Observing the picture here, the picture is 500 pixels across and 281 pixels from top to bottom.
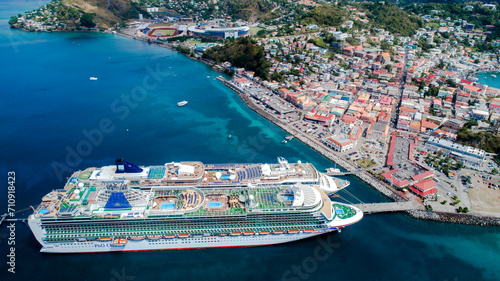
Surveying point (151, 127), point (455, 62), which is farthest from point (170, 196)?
point (455, 62)

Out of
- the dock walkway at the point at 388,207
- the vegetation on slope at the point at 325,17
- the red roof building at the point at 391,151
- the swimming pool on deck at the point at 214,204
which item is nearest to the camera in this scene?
the swimming pool on deck at the point at 214,204

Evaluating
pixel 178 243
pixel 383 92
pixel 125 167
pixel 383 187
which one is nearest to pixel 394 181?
pixel 383 187

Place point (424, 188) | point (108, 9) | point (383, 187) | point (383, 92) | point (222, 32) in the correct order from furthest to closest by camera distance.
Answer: point (108, 9), point (222, 32), point (383, 92), point (383, 187), point (424, 188)

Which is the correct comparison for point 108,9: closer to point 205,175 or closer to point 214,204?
point 205,175

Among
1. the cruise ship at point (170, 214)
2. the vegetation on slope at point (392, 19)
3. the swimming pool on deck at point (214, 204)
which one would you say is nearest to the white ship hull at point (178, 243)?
the cruise ship at point (170, 214)

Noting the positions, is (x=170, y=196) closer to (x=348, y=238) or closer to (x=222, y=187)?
(x=222, y=187)

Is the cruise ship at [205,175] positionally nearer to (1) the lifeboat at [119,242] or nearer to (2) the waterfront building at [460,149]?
(1) the lifeboat at [119,242]
